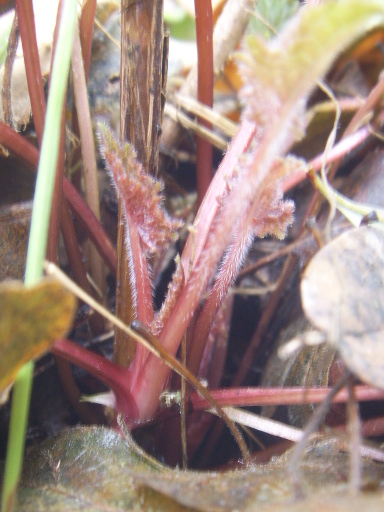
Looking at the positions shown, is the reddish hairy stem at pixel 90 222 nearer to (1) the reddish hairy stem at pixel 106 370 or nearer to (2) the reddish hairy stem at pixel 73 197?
(2) the reddish hairy stem at pixel 73 197

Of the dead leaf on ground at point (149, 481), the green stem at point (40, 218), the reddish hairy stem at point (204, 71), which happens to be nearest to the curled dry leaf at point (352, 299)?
the dead leaf on ground at point (149, 481)

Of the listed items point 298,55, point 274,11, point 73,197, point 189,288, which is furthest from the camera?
point 274,11

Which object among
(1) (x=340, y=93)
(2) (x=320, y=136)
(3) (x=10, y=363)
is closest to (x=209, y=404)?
(3) (x=10, y=363)

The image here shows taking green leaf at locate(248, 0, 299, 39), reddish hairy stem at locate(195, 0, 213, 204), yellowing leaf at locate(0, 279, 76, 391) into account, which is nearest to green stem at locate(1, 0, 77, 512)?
yellowing leaf at locate(0, 279, 76, 391)

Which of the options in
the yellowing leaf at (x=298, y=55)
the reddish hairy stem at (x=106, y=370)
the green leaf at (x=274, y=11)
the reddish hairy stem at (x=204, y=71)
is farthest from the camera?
the green leaf at (x=274, y=11)

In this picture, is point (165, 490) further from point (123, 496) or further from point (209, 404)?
point (209, 404)

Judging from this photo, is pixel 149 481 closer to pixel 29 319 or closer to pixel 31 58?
pixel 29 319

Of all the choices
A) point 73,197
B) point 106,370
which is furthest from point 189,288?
point 73,197
